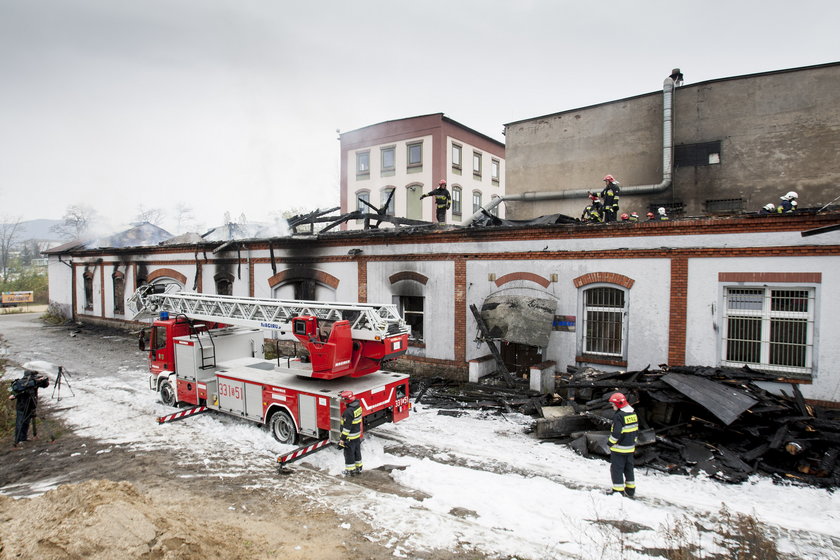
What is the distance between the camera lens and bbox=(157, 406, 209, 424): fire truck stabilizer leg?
35.6 ft

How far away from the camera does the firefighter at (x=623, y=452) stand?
24.0 ft

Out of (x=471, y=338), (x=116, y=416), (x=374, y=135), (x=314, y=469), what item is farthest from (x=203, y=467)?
(x=374, y=135)

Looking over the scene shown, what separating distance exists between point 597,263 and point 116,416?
1306 centimetres

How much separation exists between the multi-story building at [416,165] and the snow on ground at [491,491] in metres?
23.5

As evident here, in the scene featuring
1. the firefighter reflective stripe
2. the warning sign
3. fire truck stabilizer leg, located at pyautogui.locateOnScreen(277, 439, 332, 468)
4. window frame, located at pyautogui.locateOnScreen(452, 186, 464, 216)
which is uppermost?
window frame, located at pyautogui.locateOnScreen(452, 186, 464, 216)

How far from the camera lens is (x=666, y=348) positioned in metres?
11.6

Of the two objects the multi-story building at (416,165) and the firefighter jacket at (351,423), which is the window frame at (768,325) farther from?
the multi-story building at (416,165)

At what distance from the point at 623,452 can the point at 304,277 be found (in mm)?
13900

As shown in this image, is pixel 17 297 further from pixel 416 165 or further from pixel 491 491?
pixel 491 491

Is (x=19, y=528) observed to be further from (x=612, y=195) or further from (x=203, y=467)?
(x=612, y=195)

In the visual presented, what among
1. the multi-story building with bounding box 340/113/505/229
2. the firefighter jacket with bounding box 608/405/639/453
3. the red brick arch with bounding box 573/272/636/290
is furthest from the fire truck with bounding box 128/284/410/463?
the multi-story building with bounding box 340/113/505/229

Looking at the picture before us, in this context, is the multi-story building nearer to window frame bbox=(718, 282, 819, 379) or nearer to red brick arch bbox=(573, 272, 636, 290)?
red brick arch bbox=(573, 272, 636, 290)

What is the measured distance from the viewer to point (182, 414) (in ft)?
36.7

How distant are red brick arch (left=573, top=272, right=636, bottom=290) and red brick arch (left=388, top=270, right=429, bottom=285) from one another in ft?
16.1
